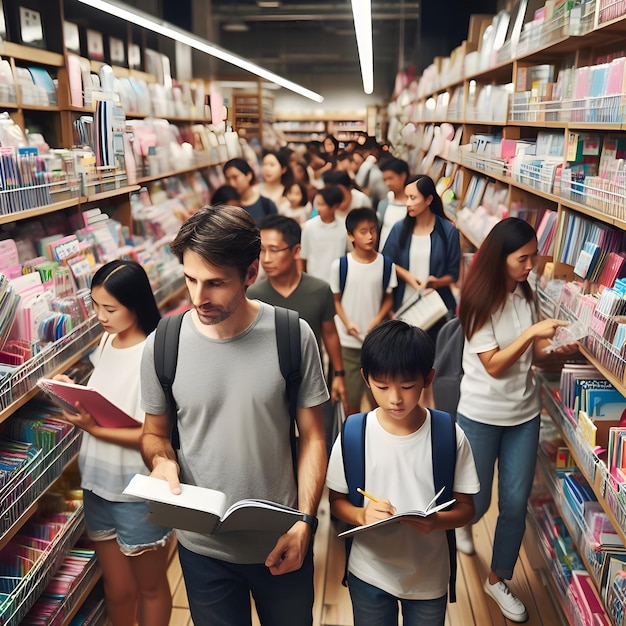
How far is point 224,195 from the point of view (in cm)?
510

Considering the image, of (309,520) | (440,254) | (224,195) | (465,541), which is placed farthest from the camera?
(224,195)

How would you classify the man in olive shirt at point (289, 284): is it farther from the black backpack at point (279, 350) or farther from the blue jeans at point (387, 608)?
the blue jeans at point (387, 608)

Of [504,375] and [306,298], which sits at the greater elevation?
[306,298]

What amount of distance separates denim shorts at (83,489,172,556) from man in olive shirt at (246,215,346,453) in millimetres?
1020

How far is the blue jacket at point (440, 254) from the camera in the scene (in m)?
4.22

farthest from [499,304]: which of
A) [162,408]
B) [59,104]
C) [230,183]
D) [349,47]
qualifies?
[349,47]

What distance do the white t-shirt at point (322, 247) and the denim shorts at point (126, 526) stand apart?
9.46 feet

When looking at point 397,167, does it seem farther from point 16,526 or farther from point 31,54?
point 16,526

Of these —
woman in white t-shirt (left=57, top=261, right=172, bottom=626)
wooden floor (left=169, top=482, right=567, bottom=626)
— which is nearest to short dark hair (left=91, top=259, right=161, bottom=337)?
woman in white t-shirt (left=57, top=261, right=172, bottom=626)

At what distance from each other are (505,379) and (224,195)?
288 centimetres

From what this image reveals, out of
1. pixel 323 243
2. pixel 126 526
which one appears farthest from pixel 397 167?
pixel 126 526

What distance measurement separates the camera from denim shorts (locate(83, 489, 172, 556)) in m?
2.30

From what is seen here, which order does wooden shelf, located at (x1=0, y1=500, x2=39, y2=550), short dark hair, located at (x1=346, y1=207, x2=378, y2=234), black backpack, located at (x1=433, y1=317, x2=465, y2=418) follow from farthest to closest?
short dark hair, located at (x1=346, y1=207, x2=378, y2=234) → black backpack, located at (x1=433, y1=317, x2=465, y2=418) → wooden shelf, located at (x1=0, y1=500, x2=39, y2=550)

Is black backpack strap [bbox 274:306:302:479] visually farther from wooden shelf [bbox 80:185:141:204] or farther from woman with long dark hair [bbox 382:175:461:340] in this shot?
woman with long dark hair [bbox 382:175:461:340]
